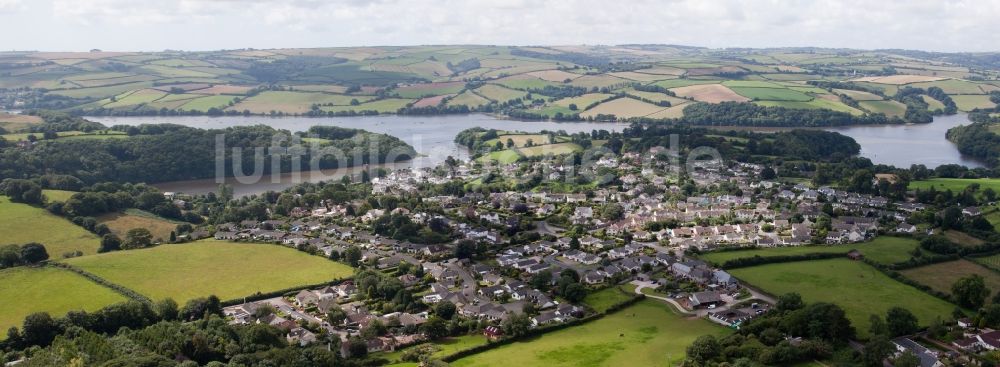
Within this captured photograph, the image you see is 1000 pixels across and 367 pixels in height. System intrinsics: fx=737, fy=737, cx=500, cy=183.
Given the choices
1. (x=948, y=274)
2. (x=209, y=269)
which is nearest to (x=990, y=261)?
(x=948, y=274)

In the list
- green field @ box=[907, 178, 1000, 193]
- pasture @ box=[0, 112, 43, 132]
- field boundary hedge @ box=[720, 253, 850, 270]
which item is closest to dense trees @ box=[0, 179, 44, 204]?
pasture @ box=[0, 112, 43, 132]

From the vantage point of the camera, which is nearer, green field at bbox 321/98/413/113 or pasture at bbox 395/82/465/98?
green field at bbox 321/98/413/113

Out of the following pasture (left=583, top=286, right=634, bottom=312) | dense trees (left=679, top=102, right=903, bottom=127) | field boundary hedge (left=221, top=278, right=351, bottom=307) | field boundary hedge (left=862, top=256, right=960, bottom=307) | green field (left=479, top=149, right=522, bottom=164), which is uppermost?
dense trees (left=679, top=102, right=903, bottom=127)

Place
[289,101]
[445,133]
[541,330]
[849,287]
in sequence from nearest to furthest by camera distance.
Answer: [541,330], [849,287], [445,133], [289,101]

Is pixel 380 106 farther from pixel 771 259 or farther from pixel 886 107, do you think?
pixel 771 259

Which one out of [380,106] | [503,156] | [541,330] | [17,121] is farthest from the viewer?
[380,106]

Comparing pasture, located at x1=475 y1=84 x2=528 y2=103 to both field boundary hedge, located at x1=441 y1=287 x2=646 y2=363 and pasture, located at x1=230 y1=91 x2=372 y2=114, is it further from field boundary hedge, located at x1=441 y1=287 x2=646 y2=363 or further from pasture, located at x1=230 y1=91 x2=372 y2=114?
field boundary hedge, located at x1=441 y1=287 x2=646 y2=363

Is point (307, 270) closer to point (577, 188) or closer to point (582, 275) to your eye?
point (582, 275)

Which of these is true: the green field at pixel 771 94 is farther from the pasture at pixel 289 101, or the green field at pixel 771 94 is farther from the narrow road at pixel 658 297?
the narrow road at pixel 658 297

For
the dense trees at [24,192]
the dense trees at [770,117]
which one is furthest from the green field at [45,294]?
the dense trees at [770,117]
